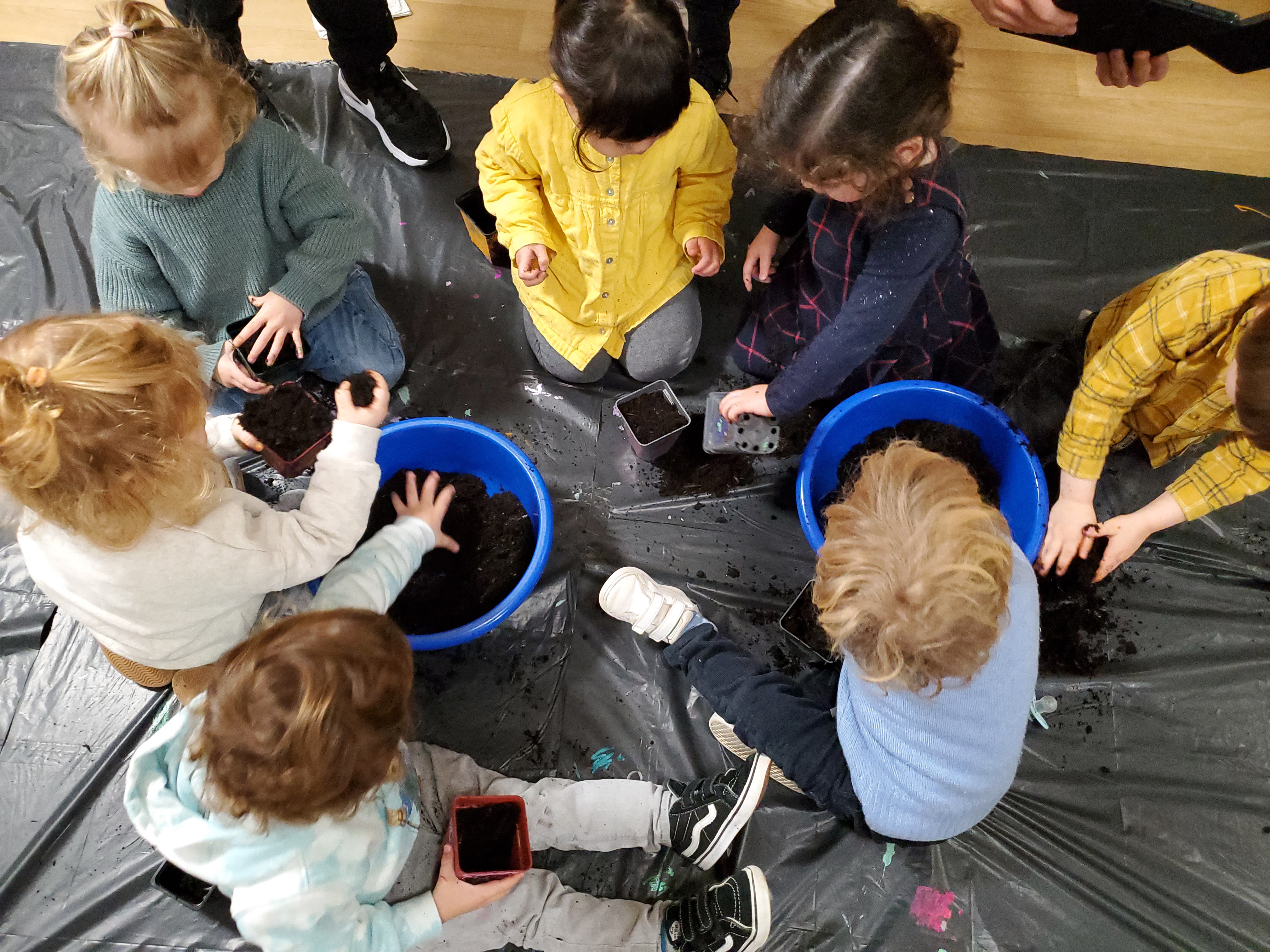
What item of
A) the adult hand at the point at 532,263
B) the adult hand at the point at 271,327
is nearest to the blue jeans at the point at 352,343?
the adult hand at the point at 271,327

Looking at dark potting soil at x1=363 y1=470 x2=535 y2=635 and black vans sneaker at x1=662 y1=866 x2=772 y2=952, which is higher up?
dark potting soil at x1=363 y1=470 x2=535 y2=635

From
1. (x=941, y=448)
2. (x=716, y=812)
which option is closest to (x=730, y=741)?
(x=716, y=812)

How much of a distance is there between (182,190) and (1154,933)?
6.11ft

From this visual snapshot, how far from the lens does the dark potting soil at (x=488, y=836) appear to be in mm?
1109

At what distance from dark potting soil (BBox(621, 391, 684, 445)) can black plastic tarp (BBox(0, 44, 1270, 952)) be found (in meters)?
0.11

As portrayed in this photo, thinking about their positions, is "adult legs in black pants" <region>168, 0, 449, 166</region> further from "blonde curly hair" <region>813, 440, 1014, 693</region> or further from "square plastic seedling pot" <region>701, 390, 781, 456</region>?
"blonde curly hair" <region>813, 440, 1014, 693</region>

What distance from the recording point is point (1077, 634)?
1383mm

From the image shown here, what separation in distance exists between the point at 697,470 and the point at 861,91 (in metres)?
0.74

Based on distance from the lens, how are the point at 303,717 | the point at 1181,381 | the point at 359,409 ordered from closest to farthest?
the point at 303,717, the point at 359,409, the point at 1181,381

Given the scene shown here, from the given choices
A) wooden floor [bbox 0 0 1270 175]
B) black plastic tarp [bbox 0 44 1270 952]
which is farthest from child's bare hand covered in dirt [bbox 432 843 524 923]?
wooden floor [bbox 0 0 1270 175]

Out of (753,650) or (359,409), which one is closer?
(359,409)

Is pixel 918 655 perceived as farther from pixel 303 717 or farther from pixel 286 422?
pixel 286 422

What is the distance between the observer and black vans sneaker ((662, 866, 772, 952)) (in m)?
1.15

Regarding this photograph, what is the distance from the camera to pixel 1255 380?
3.09 ft
